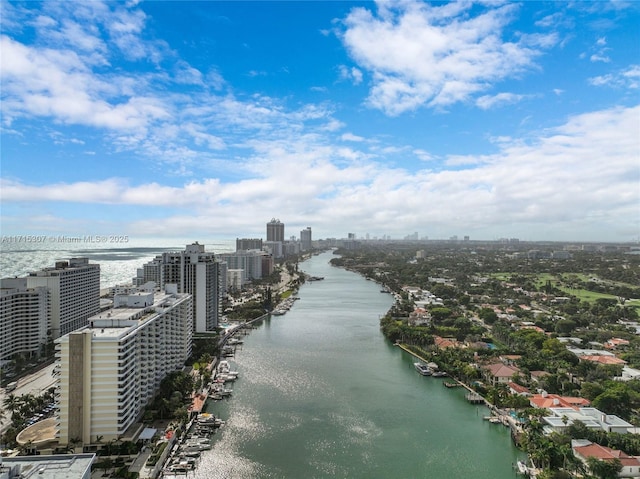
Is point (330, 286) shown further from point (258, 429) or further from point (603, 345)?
point (258, 429)

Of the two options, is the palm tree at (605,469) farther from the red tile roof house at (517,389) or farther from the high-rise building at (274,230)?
the high-rise building at (274,230)

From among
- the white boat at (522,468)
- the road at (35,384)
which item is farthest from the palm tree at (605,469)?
the road at (35,384)

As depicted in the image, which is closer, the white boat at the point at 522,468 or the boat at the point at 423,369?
the white boat at the point at 522,468

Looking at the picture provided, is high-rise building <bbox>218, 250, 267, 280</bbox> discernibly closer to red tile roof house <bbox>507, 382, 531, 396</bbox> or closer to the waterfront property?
red tile roof house <bbox>507, 382, 531, 396</bbox>

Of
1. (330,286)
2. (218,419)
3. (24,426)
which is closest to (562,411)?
(218,419)

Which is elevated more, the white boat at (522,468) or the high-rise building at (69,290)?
the high-rise building at (69,290)

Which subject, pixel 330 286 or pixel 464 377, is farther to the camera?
pixel 330 286

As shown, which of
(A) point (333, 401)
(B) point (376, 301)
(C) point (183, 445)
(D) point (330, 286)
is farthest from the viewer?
(D) point (330, 286)

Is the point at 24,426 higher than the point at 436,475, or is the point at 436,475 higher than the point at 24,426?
the point at 24,426

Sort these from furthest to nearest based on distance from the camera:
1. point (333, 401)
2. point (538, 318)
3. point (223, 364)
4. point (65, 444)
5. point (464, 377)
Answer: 1. point (538, 318)
2. point (223, 364)
3. point (464, 377)
4. point (333, 401)
5. point (65, 444)
